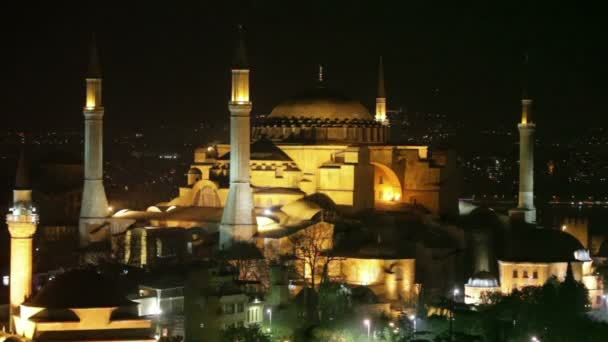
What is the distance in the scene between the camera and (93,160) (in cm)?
5528

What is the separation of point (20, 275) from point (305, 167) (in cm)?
1857

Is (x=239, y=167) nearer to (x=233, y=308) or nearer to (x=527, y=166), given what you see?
(x=233, y=308)

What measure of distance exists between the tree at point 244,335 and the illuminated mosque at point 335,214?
479cm

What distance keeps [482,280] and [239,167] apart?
8.03 m

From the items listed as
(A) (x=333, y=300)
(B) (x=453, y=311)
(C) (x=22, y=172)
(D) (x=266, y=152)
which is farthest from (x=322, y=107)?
(C) (x=22, y=172)

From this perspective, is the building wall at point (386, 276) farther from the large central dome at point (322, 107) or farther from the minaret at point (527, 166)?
the minaret at point (527, 166)

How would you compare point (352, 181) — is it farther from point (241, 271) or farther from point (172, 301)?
point (172, 301)

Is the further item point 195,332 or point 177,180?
point 177,180

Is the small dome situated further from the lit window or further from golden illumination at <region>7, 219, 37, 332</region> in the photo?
golden illumination at <region>7, 219, 37, 332</region>

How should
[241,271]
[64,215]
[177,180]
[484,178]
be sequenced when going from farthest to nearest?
1. [484,178]
2. [177,180]
3. [64,215]
4. [241,271]

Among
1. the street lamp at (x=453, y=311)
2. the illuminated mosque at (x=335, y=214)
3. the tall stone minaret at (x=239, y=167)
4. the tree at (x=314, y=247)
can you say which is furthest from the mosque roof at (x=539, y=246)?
the tall stone minaret at (x=239, y=167)

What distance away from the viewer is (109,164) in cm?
8938

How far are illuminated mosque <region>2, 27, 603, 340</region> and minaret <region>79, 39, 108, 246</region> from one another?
0.14ft

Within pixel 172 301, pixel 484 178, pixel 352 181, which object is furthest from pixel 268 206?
pixel 484 178
